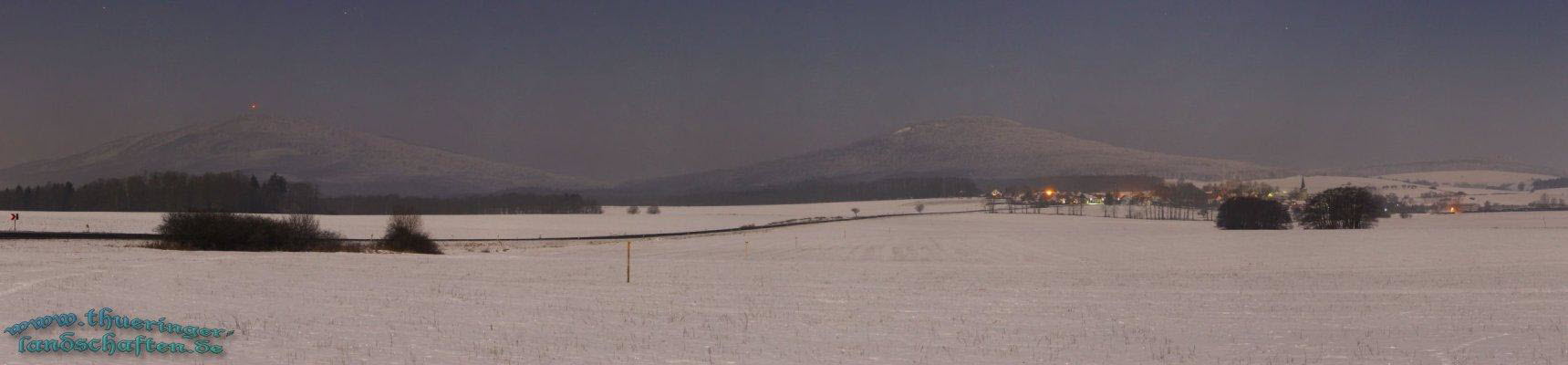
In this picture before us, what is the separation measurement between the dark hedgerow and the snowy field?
2459 inches

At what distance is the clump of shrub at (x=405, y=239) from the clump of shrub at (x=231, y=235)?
7.30 feet

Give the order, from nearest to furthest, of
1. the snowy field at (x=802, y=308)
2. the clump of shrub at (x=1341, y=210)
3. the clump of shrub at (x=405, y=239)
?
the snowy field at (x=802, y=308) → the clump of shrub at (x=405, y=239) → the clump of shrub at (x=1341, y=210)

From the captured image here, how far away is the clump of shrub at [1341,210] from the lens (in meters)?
97.9

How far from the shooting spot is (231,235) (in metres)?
52.6

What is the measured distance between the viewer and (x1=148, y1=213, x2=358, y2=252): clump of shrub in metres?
51.8

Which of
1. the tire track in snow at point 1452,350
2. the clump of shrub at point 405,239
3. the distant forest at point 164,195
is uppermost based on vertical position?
the distant forest at point 164,195

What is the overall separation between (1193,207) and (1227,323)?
14926 centimetres

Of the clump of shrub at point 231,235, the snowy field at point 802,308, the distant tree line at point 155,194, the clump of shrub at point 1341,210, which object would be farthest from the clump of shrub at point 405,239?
the distant tree line at point 155,194

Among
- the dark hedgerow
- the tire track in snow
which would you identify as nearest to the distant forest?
the dark hedgerow

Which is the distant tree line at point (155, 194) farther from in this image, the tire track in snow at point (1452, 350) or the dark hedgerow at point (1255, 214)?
the tire track in snow at point (1452, 350)

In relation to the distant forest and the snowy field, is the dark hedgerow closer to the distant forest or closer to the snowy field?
the snowy field

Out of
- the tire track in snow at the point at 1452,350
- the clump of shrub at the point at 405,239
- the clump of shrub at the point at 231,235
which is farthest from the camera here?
the clump of shrub at the point at 405,239

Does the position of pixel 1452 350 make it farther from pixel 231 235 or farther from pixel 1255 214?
pixel 1255 214

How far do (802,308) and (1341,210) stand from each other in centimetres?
9162
